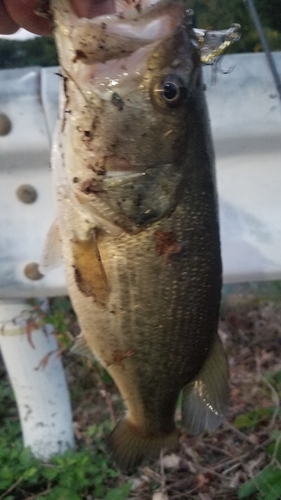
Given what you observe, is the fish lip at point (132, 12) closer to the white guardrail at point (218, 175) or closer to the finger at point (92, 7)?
the finger at point (92, 7)

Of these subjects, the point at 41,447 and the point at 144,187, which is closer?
the point at 144,187

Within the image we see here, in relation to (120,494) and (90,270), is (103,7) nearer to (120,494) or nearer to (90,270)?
(90,270)

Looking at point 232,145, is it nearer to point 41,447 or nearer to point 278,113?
point 278,113

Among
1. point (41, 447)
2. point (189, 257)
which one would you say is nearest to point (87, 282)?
point (189, 257)

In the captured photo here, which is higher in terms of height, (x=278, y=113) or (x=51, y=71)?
(x=51, y=71)

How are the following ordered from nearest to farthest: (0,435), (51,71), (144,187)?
(144,187), (51,71), (0,435)

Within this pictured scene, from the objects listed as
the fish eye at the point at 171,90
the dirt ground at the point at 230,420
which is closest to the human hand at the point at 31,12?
the fish eye at the point at 171,90

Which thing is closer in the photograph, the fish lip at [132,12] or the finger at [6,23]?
the fish lip at [132,12]
